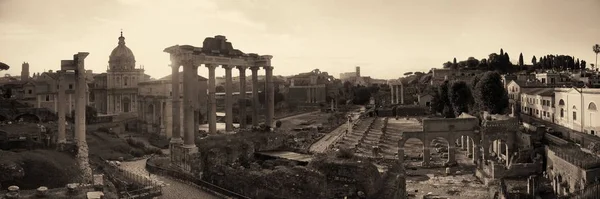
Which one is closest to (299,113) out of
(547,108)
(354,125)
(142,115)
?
(354,125)

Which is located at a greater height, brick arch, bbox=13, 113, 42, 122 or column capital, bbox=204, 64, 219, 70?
column capital, bbox=204, 64, 219, 70

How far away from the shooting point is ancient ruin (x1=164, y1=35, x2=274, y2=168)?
968 inches

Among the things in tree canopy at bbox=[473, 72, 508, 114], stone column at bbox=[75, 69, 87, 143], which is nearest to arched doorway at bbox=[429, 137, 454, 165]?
tree canopy at bbox=[473, 72, 508, 114]

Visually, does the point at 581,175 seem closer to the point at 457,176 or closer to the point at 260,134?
the point at 457,176

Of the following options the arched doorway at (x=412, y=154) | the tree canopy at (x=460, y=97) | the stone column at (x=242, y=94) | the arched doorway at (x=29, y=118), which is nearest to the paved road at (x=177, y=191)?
the stone column at (x=242, y=94)

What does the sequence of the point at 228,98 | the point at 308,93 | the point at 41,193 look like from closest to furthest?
the point at 41,193 < the point at 228,98 < the point at 308,93

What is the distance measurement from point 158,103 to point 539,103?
43.5 meters

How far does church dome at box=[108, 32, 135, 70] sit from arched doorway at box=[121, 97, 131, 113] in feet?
13.7

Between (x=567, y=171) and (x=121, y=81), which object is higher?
(x=121, y=81)

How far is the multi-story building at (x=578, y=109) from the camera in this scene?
3890 cm

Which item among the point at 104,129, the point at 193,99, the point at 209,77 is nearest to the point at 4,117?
the point at 104,129

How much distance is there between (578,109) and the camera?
139ft

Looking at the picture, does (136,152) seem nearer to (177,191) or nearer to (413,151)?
(177,191)

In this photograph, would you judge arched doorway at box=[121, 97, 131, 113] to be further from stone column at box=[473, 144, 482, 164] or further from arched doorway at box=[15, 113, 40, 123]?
stone column at box=[473, 144, 482, 164]
